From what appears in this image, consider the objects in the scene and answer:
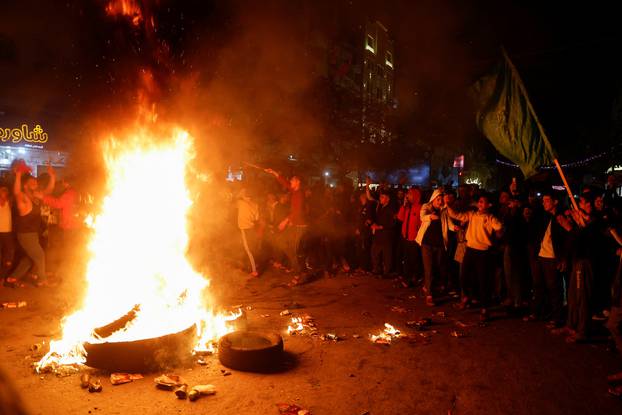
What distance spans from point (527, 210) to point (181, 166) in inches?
250

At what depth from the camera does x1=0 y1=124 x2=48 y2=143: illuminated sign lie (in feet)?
55.2

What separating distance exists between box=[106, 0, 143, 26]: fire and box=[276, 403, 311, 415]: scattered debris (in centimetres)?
888

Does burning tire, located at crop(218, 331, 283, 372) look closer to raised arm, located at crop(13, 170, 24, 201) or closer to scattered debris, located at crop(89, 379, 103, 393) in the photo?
scattered debris, located at crop(89, 379, 103, 393)

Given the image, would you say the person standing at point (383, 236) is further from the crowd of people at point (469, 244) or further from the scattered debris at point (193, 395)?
the scattered debris at point (193, 395)

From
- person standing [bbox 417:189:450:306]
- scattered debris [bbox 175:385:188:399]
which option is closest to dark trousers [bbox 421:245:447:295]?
person standing [bbox 417:189:450:306]

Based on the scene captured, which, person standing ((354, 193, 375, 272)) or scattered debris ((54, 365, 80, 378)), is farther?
person standing ((354, 193, 375, 272))

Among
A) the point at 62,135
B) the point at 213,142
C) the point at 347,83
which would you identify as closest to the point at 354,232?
the point at 213,142

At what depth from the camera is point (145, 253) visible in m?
7.21

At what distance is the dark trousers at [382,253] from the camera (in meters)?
10.5

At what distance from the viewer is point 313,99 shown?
51.3ft

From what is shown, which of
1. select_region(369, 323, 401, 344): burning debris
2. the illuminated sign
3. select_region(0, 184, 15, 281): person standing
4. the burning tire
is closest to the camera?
the burning tire

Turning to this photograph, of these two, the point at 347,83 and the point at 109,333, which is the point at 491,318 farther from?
the point at 347,83

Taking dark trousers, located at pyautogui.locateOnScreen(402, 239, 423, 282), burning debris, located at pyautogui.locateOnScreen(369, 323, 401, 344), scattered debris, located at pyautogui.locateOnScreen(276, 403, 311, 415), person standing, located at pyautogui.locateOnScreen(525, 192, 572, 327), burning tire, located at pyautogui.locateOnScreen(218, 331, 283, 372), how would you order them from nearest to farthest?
scattered debris, located at pyautogui.locateOnScreen(276, 403, 311, 415) < burning tire, located at pyautogui.locateOnScreen(218, 331, 283, 372) < burning debris, located at pyautogui.locateOnScreen(369, 323, 401, 344) < person standing, located at pyautogui.locateOnScreen(525, 192, 572, 327) < dark trousers, located at pyautogui.locateOnScreen(402, 239, 423, 282)

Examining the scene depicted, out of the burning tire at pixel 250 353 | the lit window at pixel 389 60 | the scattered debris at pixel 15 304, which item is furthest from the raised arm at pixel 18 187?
the lit window at pixel 389 60
